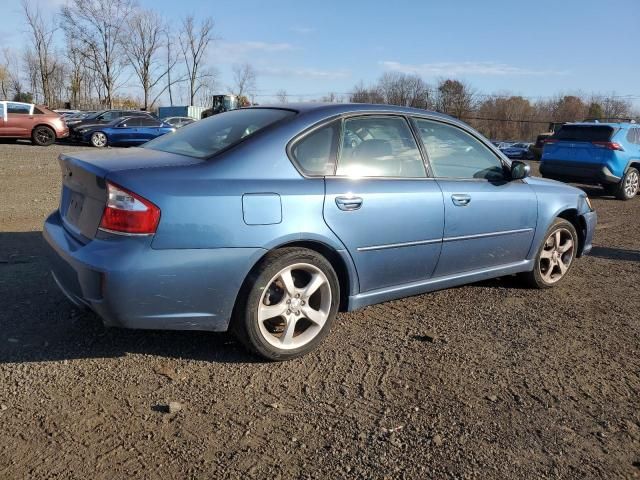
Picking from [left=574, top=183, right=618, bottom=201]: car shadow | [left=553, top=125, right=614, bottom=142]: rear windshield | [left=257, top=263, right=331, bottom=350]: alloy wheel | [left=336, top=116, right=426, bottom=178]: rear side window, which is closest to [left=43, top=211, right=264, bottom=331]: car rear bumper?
[left=257, top=263, right=331, bottom=350]: alloy wheel

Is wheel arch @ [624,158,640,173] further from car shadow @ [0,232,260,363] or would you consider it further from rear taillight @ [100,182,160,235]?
rear taillight @ [100,182,160,235]

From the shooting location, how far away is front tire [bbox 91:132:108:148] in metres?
20.5

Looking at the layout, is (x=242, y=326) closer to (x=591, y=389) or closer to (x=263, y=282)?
(x=263, y=282)

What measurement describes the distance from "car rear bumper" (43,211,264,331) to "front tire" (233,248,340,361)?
0.09 m

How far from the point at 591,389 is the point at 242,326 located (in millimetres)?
2028

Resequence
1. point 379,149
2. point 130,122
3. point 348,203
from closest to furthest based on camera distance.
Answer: point 348,203 → point 379,149 → point 130,122

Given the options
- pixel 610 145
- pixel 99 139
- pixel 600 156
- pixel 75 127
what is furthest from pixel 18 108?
pixel 610 145

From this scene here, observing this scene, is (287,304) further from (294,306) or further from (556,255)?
(556,255)

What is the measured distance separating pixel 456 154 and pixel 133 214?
98.7 inches

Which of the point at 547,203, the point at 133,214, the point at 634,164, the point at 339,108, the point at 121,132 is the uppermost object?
the point at 339,108

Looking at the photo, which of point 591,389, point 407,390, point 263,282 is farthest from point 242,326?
point 591,389

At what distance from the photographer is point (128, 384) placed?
9.63 ft

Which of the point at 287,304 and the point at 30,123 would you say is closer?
the point at 287,304

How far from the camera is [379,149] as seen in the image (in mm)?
3703
